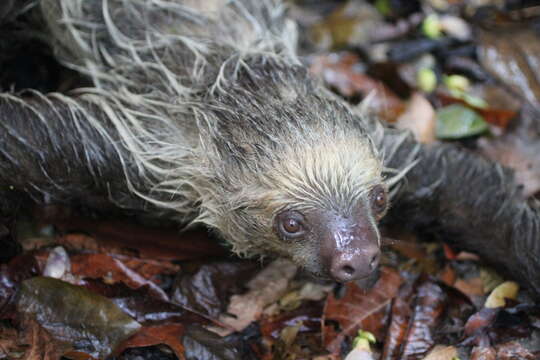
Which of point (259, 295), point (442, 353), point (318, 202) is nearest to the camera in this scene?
point (318, 202)

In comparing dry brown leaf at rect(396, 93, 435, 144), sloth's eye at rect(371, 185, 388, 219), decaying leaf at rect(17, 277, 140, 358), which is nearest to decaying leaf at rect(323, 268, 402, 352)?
sloth's eye at rect(371, 185, 388, 219)

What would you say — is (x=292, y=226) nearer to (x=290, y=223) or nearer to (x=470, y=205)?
(x=290, y=223)

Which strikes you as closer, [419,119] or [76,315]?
[76,315]

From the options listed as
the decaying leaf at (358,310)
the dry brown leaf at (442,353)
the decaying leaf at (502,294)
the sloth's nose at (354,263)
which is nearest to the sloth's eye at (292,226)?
the sloth's nose at (354,263)

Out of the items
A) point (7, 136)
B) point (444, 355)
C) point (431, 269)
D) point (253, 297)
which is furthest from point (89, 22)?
point (444, 355)

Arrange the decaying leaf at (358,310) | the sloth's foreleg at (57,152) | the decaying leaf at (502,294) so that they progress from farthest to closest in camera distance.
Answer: the decaying leaf at (502,294), the decaying leaf at (358,310), the sloth's foreleg at (57,152)

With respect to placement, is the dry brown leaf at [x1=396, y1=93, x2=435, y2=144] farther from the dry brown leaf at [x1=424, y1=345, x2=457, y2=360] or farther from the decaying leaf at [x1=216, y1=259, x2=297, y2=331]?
the dry brown leaf at [x1=424, y1=345, x2=457, y2=360]

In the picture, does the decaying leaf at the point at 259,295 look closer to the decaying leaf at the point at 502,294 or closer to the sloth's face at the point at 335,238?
the sloth's face at the point at 335,238

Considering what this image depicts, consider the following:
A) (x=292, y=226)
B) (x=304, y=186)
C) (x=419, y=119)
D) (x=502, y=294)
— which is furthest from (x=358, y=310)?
(x=419, y=119)
